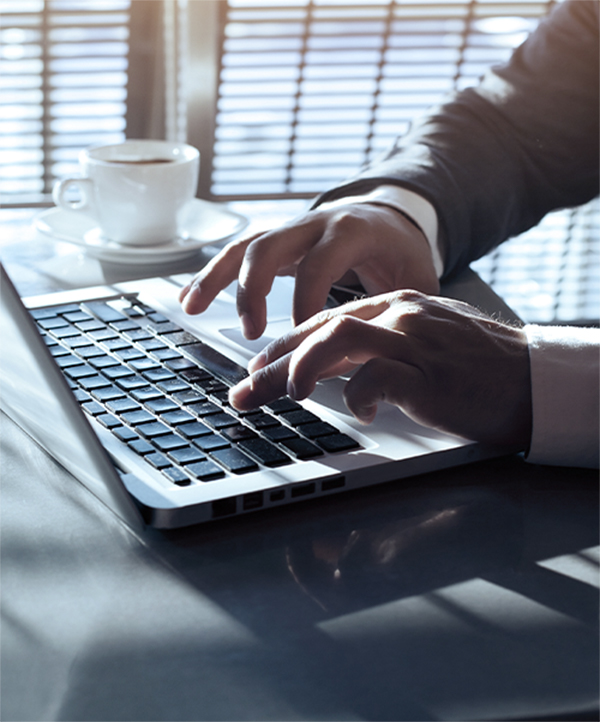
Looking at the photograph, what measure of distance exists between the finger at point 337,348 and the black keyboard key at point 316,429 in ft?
0.07

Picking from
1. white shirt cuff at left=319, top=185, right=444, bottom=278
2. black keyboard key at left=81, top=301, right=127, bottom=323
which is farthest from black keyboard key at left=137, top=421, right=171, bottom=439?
white shirt cuff at left=319, top=185, right=444, bottom=278

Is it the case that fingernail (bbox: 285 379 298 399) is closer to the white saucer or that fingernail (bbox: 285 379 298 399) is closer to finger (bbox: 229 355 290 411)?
finger (bbox: 229 355 290 411)

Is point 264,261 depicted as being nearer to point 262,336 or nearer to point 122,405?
point 262,336

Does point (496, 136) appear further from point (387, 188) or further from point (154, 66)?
point (154, 66)

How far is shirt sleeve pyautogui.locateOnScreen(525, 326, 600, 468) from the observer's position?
60 cm

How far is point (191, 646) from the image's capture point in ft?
1.36

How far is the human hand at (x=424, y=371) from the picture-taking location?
60cm

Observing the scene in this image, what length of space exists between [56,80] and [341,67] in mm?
994

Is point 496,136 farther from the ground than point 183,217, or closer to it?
farther from the ground

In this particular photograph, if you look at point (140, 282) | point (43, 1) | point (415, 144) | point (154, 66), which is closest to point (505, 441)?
point (140, 282)

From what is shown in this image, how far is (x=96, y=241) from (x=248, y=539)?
2.29 ft

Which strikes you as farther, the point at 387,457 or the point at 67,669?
the point at 387,457

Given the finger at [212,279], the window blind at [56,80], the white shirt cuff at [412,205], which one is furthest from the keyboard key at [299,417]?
the window blind at [56,80]

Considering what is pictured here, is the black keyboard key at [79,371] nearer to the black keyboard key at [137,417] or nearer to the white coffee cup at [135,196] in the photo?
the black keyboard key at [137,417]
